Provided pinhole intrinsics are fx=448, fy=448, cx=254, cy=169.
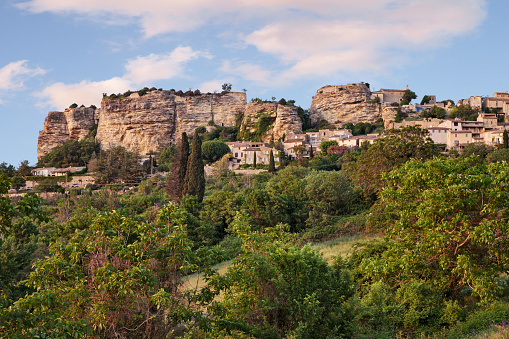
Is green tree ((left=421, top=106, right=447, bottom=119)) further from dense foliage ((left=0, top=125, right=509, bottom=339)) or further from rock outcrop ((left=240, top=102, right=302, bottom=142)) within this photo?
dense foliage ((left=0, top=125, right=509, bottom=339))

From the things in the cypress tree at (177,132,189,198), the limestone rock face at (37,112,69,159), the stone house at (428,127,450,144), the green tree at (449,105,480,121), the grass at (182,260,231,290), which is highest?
the limestone rock face at (37,112,69,159)

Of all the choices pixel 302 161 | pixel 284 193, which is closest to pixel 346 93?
pixel 302 161

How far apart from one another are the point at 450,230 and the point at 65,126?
11228 cm

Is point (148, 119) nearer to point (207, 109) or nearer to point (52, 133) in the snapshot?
point (207, 109)

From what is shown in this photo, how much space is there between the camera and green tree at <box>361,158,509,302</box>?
442 inches

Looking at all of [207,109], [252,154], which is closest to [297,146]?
[252,154]

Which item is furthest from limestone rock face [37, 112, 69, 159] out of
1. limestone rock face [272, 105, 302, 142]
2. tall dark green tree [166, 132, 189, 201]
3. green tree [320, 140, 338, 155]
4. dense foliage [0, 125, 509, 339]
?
dense foliage [0, 125, 509, 339]

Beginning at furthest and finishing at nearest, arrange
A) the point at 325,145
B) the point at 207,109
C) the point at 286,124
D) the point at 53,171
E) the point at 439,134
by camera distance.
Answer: the point at 207,109
the point at 286,124
the point at 53,171
the point at 325,145
the point at 439,134

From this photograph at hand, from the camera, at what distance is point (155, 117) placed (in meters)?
102

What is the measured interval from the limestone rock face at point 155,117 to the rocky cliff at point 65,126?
7395mm

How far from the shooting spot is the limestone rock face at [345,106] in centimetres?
9581

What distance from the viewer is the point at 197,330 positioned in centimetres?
855

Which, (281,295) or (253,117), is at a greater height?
(253,117)

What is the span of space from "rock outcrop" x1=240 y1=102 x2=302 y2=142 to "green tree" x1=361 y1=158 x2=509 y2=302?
251 ft
